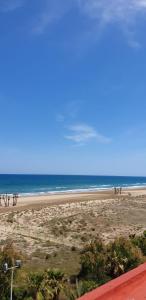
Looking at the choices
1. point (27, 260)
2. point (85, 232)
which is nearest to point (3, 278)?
point (27, 260)

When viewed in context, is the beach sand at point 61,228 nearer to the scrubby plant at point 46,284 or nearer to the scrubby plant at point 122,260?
the scrubby plant at point 122,260

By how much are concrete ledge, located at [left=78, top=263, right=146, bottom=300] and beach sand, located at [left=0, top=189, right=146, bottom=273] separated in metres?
15.6

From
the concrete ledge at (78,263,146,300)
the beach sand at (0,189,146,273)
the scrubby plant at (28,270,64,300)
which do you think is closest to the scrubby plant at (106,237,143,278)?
the beach sand at (0,189,146,273)

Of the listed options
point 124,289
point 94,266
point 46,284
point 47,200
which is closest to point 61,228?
point 94,266

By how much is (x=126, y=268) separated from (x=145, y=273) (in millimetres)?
12394

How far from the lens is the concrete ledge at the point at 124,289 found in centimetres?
591

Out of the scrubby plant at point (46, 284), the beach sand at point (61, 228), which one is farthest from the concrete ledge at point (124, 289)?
the beach sand at point (61, 228)

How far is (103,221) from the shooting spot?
1531 inches

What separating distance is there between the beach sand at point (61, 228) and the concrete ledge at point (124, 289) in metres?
15.6

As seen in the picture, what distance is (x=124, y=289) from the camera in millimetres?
6305

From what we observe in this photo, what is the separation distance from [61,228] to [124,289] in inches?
1140

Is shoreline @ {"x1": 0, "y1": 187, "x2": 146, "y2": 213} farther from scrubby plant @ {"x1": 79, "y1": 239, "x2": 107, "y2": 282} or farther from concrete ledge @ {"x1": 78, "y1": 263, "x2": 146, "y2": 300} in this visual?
concrete ledge @ {"x1": 78, "y1": 263, "x2": 146, "y2": 300}

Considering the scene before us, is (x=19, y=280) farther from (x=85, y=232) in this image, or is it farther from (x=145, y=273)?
(x=85, y=232)

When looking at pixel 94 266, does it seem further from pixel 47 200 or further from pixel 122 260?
pixel 47 200
